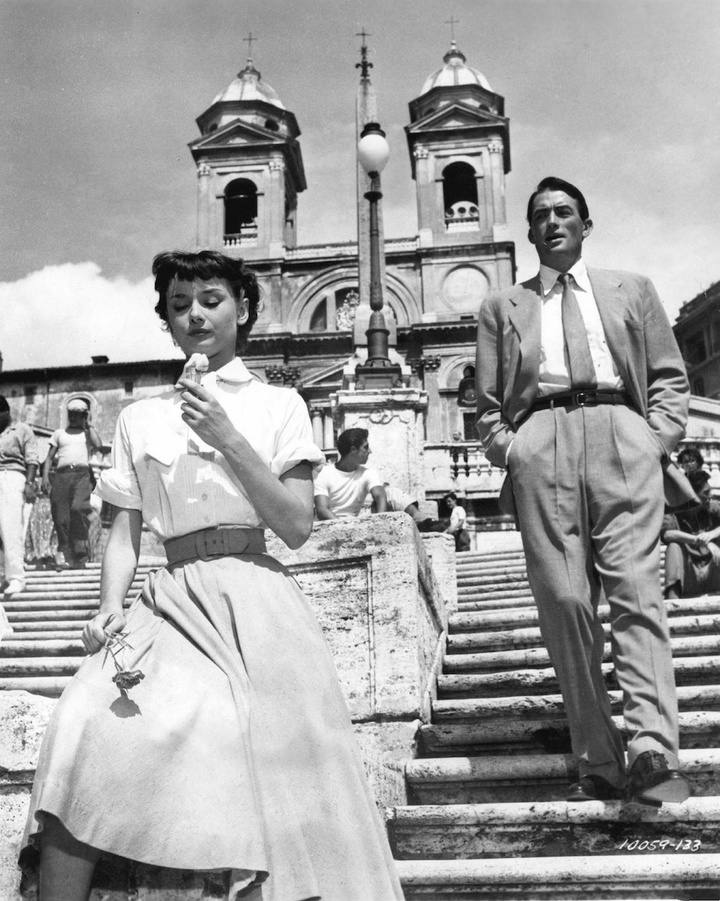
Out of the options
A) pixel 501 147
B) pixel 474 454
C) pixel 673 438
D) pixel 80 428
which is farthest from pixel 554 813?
pixel 501 147

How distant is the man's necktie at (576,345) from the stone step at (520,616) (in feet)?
7.48

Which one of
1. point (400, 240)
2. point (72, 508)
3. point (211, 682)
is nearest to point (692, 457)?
point (72, 508)

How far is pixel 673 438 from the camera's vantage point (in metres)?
3.67

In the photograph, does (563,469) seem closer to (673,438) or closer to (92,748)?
(673,438)

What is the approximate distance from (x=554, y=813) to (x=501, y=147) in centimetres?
4548

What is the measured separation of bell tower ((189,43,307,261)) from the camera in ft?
151

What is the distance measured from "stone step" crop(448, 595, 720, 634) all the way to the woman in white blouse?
330 centimetres

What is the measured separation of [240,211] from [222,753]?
47.2m

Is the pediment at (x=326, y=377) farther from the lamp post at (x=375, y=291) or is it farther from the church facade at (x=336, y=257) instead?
the lamp post at (x=375, y=291)

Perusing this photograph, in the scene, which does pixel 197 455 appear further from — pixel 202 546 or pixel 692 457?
pixel 692 457

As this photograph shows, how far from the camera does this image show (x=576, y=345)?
374cm

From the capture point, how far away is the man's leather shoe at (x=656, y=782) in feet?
10.3

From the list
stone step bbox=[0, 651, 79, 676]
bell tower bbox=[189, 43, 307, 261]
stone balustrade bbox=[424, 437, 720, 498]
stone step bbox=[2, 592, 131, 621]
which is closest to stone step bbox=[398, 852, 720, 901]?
stone step bbox=[0, 651, 79, 676]

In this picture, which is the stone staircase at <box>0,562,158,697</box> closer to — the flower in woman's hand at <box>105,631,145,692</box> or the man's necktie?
the flower in woman's hand at <box>105,631,145,692</box>
